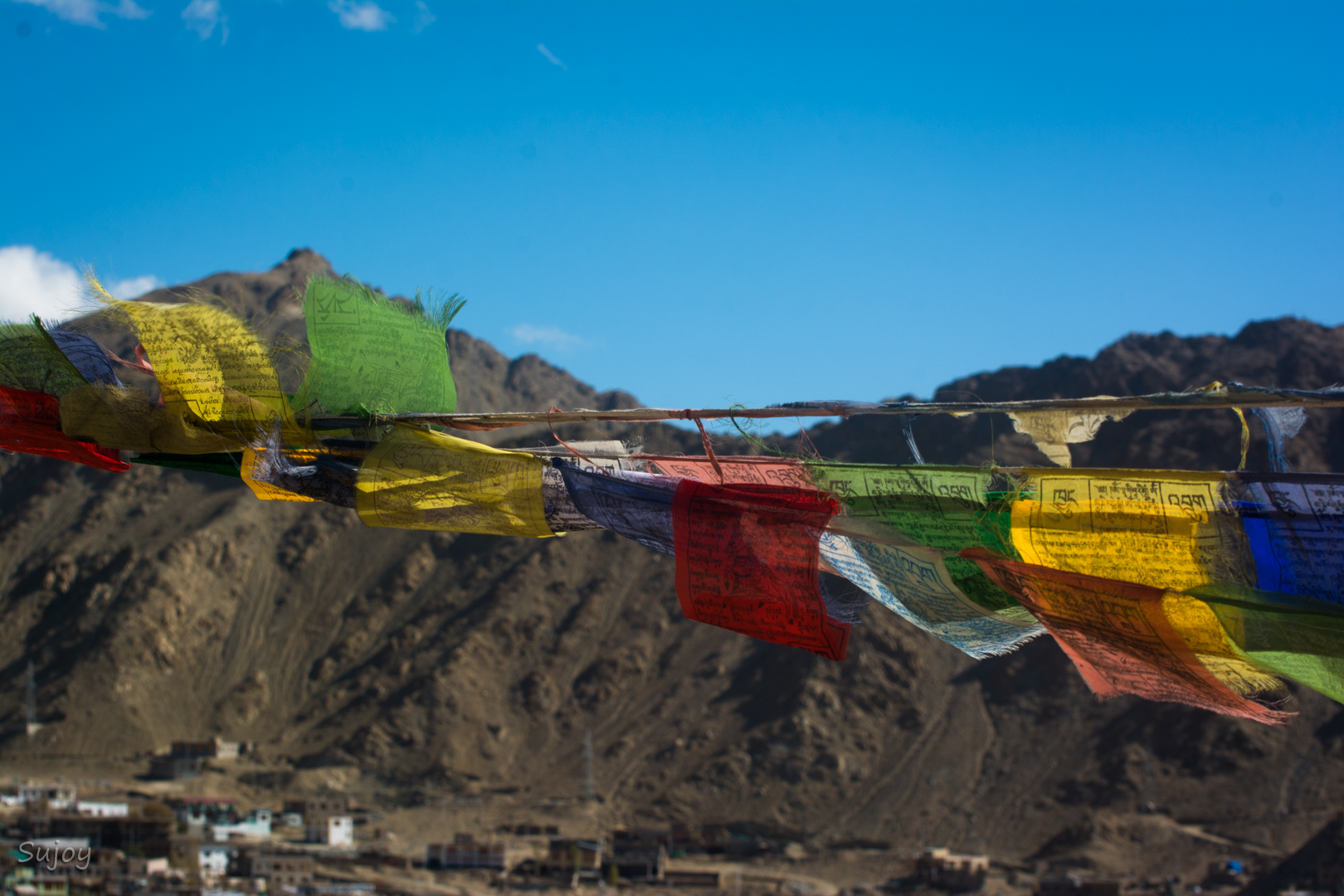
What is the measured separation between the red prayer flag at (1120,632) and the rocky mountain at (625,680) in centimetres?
1970

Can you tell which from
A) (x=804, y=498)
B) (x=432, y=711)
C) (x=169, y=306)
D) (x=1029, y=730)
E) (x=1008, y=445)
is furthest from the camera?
(x=1008, y=445)

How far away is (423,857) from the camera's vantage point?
2784cm

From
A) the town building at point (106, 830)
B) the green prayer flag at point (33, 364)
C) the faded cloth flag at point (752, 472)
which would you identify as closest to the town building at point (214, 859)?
the town building at point (106, 830)

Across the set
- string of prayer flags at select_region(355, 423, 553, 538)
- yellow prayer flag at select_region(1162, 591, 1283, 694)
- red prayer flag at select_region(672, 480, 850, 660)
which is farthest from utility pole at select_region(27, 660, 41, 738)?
yellow prayer flag at select_region(1162, 591, 1283, 694)

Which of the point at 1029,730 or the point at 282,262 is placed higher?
the point at 282,262

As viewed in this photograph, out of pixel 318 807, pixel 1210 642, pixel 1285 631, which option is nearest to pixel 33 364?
pixel 1210 642

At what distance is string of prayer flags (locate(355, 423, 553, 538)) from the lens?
10.3 ft

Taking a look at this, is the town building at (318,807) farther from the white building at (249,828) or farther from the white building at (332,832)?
the white building at (249,828)

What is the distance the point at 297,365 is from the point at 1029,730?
33182 mm

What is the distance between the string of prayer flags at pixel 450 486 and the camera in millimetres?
3127

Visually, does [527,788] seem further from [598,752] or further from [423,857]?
[423,857]

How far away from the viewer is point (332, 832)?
28297 millimetres

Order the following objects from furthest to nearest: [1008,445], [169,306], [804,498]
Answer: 1. [1008,445]
2. [169,306]
3. [804,498]

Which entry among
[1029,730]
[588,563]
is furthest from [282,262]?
[1029,730]
